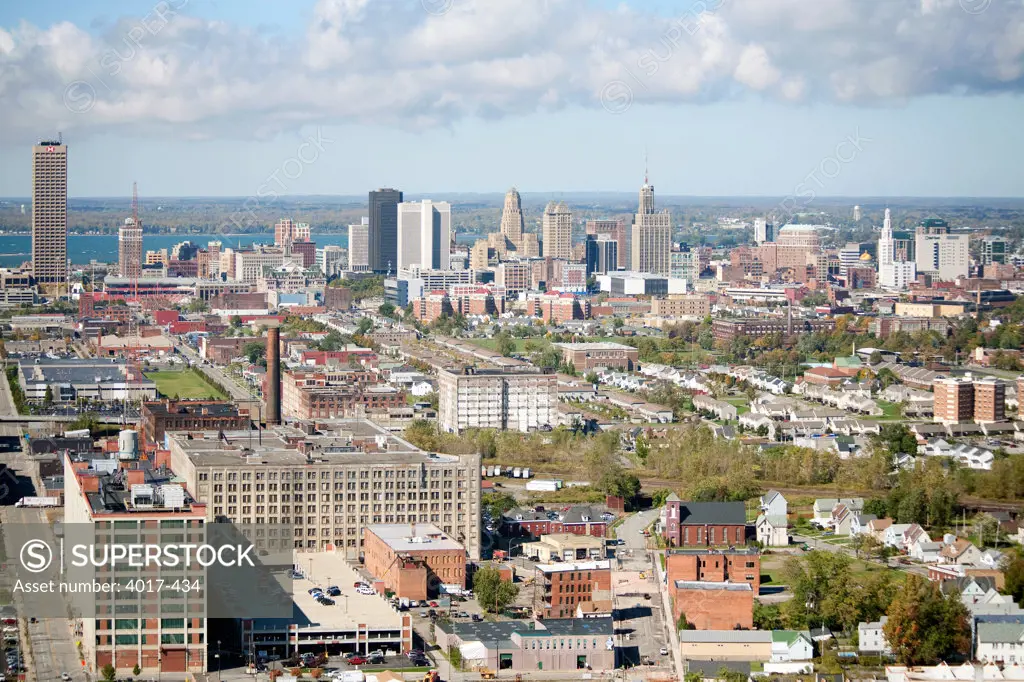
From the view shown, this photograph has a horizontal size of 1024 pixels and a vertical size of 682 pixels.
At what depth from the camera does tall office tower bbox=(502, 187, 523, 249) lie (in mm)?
107438

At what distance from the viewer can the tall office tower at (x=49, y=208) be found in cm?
8244

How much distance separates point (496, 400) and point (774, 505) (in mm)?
12960

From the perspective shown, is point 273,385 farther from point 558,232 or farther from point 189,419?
point 558,232

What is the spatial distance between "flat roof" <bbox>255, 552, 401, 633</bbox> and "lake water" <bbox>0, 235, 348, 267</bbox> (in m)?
78.7

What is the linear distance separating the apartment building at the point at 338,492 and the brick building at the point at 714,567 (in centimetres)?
376

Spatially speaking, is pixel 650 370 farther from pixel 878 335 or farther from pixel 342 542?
→ pixel 342 542

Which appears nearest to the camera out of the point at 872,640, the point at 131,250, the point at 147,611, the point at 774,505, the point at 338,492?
the point at 147,611

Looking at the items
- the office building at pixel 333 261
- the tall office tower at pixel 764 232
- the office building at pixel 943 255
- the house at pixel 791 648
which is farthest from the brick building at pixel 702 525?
the tall office tower at pixel 764 232

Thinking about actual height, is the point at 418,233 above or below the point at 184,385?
above

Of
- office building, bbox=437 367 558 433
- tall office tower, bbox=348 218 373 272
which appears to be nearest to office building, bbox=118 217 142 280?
tall office tower, bbox=348 218 373 272

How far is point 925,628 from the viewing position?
908 inches

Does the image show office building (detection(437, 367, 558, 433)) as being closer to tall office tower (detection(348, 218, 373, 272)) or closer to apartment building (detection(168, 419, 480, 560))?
apartment building (detection(168, 419, 480, 560))

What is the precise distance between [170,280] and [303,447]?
56078 mm

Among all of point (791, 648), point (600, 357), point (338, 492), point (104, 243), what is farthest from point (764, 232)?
point (791, 648)
